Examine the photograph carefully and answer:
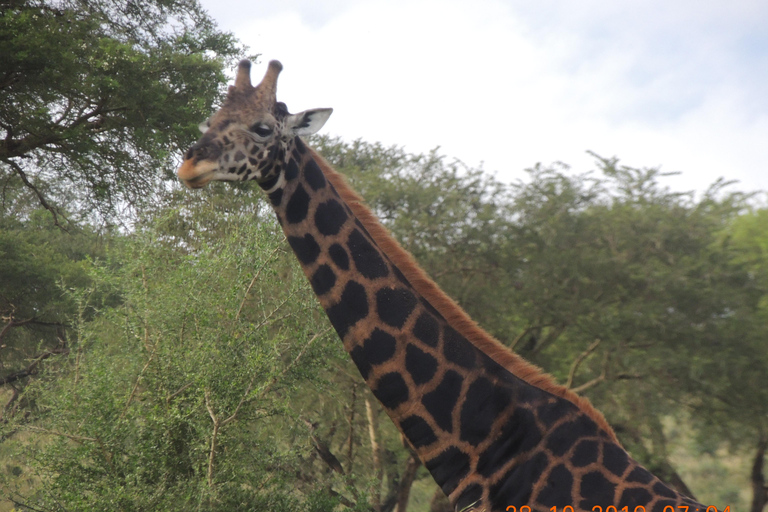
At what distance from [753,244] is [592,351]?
4.09 metres

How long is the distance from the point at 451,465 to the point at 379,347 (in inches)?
31.5

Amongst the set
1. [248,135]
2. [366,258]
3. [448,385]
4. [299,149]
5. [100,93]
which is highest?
[100,93]

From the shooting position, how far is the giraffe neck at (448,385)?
373 cm

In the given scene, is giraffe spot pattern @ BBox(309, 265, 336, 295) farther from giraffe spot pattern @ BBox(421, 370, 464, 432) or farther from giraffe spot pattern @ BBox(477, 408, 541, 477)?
giraffe spot pattern @ BBox(477, 408, 541, 477)

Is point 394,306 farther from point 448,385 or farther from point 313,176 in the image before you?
point 313,176

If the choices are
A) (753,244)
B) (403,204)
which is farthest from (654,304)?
(403,204)

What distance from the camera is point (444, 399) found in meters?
3.90

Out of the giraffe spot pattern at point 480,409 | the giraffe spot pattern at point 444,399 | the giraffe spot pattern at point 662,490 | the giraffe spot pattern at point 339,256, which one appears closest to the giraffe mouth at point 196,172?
the giraffe spot pattern at point 339,256

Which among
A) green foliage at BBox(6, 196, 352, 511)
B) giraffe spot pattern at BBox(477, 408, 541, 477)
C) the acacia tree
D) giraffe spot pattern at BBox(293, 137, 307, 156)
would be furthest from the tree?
giraffe spot pattern at BBox(477, 408, 541, 477)

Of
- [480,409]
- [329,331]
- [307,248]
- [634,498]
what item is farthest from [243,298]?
[634,498]

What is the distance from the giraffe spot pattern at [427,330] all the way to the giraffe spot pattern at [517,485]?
0.85 meters

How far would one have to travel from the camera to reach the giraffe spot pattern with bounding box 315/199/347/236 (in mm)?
4145

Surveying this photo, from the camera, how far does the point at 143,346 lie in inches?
275

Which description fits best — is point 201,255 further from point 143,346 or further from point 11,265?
point 11,265
